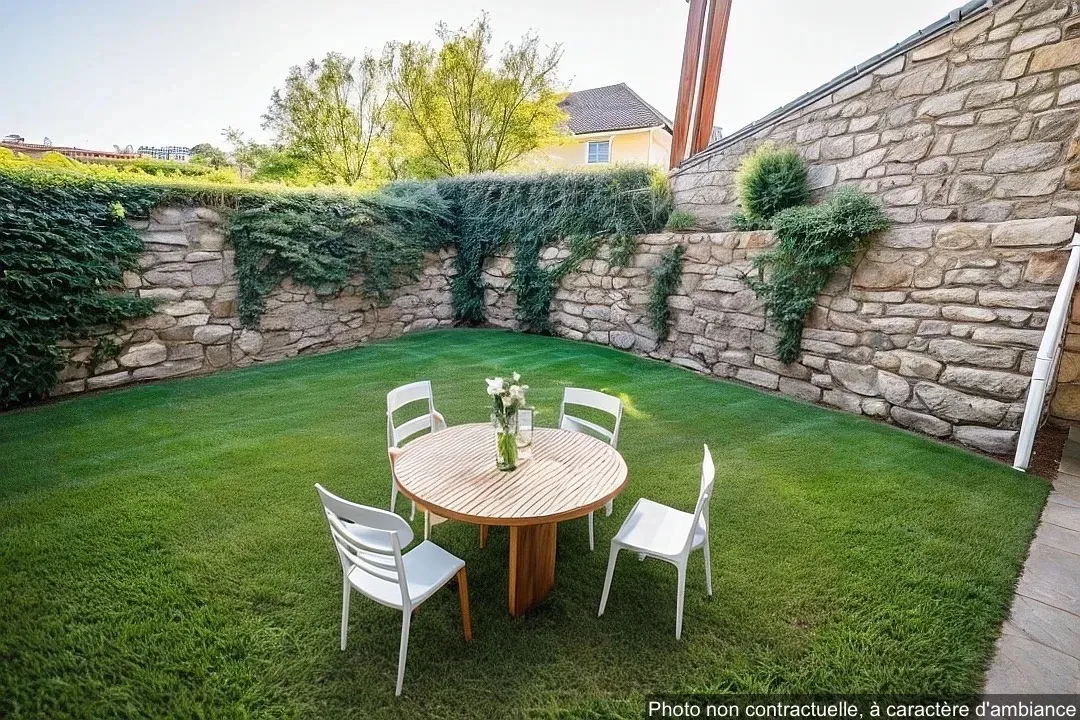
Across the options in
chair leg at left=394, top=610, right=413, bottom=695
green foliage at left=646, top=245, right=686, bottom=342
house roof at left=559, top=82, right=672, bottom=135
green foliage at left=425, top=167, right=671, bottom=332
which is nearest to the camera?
chair leg at left=394, top=610, right=413, bottom=695

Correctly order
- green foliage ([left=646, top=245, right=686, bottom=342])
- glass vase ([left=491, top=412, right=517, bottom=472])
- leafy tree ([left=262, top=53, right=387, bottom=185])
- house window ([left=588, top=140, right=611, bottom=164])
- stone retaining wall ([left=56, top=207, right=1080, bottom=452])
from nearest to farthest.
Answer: glass vase ([left=491, top=412, right=517, bottom=472]) → stone retaining wall ([left=56, top=207, right=1080, bottom=452]) → green foliage ([left=646, top=245, right=686, bottom=342]) → leafy tree ([left=262, top=53, right=387, bottom=185]) → house window ([left=588, top=140, right=611, bottom=164])

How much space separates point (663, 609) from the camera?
2.20 metres

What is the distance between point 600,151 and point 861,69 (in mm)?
11583

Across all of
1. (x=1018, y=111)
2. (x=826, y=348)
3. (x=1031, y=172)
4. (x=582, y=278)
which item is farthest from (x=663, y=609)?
(x=582, y=278)

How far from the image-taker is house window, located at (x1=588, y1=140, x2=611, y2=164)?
15.4m

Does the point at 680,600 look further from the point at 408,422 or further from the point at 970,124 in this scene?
the point at 970,124

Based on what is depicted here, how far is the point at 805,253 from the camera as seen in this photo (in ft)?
15.4

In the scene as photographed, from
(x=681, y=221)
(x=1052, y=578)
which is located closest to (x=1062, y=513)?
(x=1052, y=578)

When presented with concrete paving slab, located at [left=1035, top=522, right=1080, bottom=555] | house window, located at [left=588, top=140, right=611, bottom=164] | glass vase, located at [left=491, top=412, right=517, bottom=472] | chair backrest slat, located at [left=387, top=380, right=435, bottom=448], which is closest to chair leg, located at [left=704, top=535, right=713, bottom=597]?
glass vase, located at [left=491, top=412, right=517, bottom=472]

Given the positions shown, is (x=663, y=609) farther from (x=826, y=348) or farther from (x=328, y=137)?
(x=328, y=137)

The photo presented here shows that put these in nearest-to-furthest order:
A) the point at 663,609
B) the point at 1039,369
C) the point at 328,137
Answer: the point at 663,609 < the point at 1039,369 < the point at 328,137

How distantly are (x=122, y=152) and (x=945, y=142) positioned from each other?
46.9 ft

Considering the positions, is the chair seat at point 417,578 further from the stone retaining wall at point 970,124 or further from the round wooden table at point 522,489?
the stone retaining wall at point 970,124

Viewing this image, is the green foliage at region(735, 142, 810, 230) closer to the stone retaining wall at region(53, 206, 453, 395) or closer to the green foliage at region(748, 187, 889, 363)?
the green foliage at region(748, 187, 889, 363)
